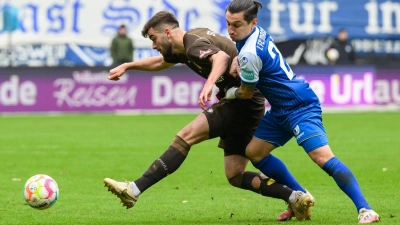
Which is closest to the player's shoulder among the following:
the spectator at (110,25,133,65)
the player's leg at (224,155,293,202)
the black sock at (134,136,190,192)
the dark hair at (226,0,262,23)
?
the dark hair at (226,0,262,23)

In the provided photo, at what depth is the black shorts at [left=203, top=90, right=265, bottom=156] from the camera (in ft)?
26.1

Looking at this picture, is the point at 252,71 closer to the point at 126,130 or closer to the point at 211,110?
the point at 211,110

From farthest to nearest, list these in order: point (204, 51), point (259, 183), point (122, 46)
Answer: point (122, 46)
point (259, 183)
point (204, 51)

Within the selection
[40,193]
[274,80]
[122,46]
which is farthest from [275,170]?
[122,46]

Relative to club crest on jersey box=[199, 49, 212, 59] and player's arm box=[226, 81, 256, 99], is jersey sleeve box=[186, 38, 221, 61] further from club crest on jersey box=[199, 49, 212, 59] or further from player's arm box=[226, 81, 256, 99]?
player's arm box=[226, 81, 256, 99]

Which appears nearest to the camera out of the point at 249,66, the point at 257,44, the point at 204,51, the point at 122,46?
the point at 249,66

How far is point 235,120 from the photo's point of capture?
8.08m

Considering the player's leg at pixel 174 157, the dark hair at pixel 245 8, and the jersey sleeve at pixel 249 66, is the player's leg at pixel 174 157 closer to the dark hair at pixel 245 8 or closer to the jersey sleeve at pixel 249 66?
the jersey sleeve at pixel 249 66

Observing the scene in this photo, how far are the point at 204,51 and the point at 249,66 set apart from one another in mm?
525

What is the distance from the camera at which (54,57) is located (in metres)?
27.9

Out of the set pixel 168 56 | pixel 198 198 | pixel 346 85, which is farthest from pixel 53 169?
pixel 346 85

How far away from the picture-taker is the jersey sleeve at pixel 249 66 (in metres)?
7.44

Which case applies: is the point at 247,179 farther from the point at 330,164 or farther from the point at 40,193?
the point at 40,193

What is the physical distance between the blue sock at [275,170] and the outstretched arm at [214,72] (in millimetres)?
962
